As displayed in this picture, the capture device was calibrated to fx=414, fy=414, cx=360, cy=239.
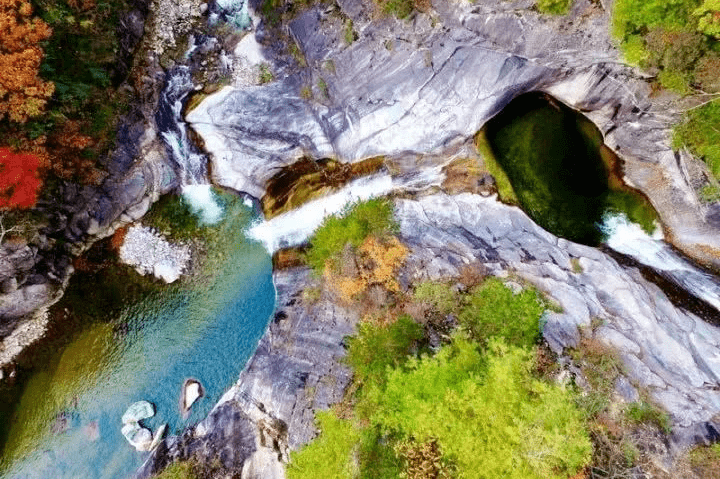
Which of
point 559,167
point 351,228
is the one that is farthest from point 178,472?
point 559,167

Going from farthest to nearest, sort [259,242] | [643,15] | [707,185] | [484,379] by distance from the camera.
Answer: [259,242] < [707,185] < [643,15] < [484,379]

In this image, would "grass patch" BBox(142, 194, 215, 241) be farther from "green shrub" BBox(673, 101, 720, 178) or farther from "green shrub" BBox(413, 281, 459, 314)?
"green shrub" BBox(673, 101, 720, 178)

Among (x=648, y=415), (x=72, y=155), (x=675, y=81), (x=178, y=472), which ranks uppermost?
(x=72, y=155)

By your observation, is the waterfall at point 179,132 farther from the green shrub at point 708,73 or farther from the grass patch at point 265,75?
the green shrub at point 708,73

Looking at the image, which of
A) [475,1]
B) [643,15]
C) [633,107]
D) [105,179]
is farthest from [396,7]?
[105,179]

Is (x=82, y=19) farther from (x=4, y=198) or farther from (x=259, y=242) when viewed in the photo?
(x=259, y=242)

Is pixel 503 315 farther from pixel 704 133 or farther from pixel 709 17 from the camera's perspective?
pixel 709 17
